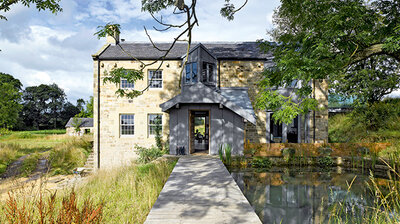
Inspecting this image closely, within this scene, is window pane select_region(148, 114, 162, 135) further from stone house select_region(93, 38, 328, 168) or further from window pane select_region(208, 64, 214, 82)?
window pane select_region(208, 64, 214, 82)

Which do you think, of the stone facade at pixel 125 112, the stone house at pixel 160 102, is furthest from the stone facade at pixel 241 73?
the stone facade at pixel 125 112

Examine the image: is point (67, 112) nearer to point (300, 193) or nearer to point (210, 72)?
point (210, 72)

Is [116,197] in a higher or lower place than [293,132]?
lower

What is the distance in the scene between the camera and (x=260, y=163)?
11492mm

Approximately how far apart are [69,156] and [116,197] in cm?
1370

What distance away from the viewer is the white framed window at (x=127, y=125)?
15492mm

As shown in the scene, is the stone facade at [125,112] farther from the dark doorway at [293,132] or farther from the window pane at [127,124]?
the dark doorway at [293,132]

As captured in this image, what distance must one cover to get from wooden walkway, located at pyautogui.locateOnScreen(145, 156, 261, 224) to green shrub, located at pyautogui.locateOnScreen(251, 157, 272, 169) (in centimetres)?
442

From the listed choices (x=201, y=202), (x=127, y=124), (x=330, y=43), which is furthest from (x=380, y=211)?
(x=127, y=124)

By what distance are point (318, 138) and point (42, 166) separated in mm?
19754

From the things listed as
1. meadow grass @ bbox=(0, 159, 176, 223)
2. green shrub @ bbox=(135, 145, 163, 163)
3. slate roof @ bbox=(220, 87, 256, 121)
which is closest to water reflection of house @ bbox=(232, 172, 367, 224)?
meadow grass @ bbox=(0, 159, 176, 223)

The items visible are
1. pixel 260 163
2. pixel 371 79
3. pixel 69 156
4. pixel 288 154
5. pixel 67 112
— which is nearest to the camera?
pixel 260 163

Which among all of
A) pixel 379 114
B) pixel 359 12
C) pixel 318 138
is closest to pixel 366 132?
pixel 379 114

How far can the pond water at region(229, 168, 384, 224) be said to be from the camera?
624 cm
